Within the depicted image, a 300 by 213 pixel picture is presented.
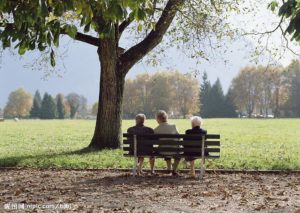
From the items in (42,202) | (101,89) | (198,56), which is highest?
(198,56)

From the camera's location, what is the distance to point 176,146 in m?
11.1

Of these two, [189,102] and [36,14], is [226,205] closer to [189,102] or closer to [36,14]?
[36,14]

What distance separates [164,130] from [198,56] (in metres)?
7.74

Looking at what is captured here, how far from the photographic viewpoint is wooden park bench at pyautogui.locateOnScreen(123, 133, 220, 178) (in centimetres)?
1098

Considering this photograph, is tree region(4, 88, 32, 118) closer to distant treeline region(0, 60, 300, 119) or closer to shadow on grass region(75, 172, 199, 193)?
distant treeline region(0, 60, 300, 119)

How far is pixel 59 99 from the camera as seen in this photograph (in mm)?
136250

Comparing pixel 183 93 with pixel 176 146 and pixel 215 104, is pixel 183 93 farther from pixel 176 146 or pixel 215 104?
pixel 176 146

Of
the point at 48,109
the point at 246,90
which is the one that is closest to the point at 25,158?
the point at 246,90

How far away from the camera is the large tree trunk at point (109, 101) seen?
16.9 metres

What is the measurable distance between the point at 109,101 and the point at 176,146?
20.9ft

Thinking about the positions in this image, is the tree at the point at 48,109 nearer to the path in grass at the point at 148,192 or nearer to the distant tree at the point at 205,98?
the distant tree at the point at 205,98

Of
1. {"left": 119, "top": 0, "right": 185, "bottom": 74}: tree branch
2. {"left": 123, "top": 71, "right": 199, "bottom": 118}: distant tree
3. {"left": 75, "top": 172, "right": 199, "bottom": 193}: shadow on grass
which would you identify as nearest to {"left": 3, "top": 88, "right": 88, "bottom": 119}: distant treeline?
{"left": 123, "top": 71, "right": 199, "bottom": 118}: distant tree

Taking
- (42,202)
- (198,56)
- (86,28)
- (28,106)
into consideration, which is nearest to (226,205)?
(42,202)

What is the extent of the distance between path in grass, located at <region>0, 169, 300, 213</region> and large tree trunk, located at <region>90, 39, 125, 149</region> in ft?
15.9
